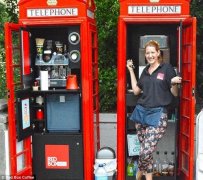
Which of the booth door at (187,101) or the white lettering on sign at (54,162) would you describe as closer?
the booth door at (187,101)

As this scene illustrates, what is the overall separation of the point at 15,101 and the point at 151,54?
1720 mm

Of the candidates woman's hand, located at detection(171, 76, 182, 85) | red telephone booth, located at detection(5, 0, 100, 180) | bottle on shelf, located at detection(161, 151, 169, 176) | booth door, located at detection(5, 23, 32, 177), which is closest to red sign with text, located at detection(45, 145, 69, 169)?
red telephone booth, located at detection(5, 0, 100, 180)

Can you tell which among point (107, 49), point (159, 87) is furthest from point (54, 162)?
point (107, 49)

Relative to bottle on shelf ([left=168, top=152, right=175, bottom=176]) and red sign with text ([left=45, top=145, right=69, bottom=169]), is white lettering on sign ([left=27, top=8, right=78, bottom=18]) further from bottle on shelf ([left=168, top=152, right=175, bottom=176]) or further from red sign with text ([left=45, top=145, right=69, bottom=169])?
bottle on shelf ([left=168, top=152, right=175, bottom=176])

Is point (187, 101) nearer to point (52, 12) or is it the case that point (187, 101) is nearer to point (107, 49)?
point (52, 12)

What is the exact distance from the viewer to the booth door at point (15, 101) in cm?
480

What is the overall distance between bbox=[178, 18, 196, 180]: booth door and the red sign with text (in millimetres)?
1488

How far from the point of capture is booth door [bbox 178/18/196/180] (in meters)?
4.66

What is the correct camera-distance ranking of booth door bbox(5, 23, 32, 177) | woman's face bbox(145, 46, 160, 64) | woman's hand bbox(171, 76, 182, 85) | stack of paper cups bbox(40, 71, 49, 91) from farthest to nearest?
1. stack of paper cups bbox(40, 71, 49, 91)
2. booth door bbox(5, 23, 32, 177)
3. woman's face bbox(145, 46, 160, 64)
4. woman's hand bbox(171, 76, 182, 85)

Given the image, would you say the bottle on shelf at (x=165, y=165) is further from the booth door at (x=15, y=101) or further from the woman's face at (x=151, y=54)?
the booth door at (x=15, y=101)

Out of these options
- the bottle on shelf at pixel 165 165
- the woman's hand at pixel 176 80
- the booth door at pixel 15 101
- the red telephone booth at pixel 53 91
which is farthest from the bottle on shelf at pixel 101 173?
the woman's hand at pixel 176 80

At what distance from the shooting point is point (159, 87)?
4633 millimetres

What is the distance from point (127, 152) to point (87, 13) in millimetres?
1838

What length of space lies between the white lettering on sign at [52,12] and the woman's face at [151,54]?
976mm
